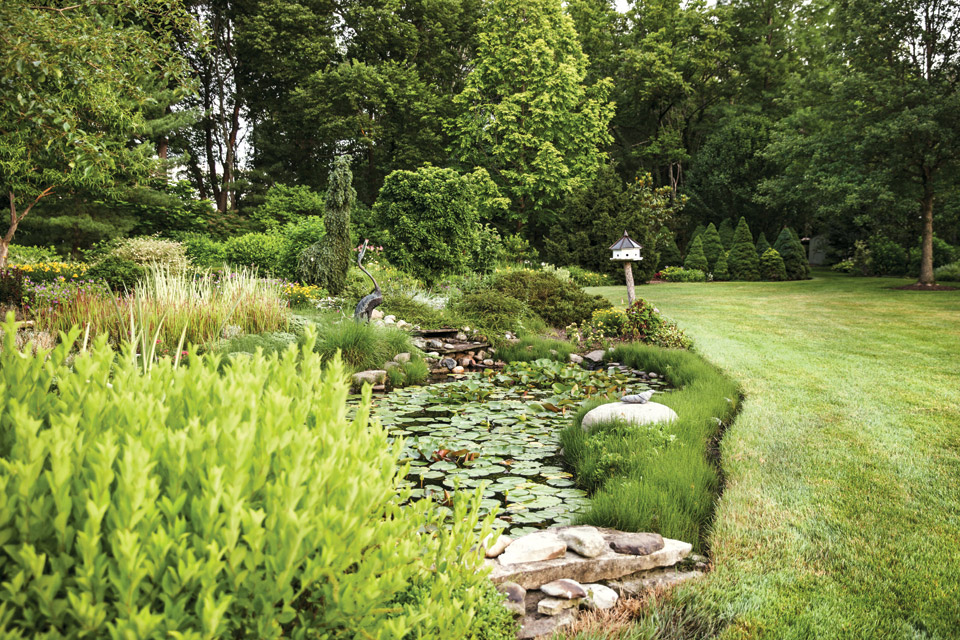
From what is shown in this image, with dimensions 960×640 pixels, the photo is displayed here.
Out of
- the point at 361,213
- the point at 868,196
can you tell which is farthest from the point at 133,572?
the point at 361,213

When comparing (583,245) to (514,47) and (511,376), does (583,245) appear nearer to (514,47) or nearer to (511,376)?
(514,47)

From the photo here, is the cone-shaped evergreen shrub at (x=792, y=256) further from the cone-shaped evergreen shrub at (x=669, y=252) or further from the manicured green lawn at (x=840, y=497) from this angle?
the manicured green lawn at (x=840, y=497)

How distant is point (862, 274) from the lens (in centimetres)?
2192

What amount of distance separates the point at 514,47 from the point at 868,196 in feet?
44.0

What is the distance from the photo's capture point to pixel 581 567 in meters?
2.39

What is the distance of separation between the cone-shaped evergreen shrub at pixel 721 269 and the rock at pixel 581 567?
68.0 feet

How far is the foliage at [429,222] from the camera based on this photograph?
12570 millimetres

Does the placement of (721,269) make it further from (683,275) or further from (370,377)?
(370,377)

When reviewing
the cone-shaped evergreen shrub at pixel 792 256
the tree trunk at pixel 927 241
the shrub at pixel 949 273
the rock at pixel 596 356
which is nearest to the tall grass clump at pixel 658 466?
the rock at pixel 596 356

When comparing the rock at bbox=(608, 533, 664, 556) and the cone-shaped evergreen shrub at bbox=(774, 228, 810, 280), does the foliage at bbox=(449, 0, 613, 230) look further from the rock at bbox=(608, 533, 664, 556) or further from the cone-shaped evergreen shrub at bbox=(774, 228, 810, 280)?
the rock at bbox=(608, 533, 664, 556)

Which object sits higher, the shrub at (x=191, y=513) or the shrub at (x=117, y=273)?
the shrub at (x=117, y=273)

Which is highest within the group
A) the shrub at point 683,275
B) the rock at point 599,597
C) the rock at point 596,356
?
the shrub at point 683,275

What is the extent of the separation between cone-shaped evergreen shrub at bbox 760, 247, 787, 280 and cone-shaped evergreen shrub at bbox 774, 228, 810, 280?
415mm

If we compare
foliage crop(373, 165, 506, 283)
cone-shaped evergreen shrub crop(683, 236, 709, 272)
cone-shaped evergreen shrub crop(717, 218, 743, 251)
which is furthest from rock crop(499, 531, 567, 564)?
cone-shaped evergreen shrub crop(717, 218, 743, 251)
